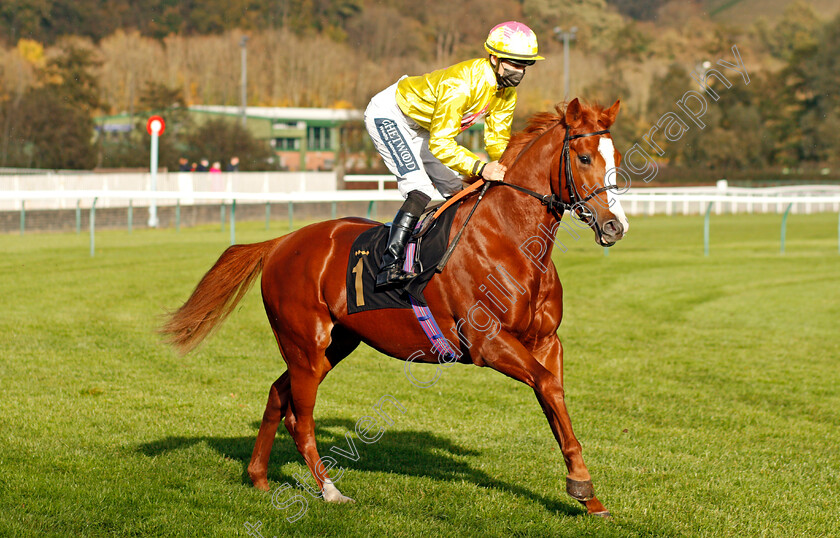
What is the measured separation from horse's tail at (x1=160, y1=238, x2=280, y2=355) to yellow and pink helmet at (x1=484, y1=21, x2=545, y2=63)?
5.91 feet

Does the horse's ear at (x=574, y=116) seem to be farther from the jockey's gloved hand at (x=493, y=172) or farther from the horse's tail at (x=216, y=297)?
the horse's tail at (x=216, y=297)

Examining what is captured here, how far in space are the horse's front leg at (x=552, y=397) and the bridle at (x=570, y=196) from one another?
2.12ft

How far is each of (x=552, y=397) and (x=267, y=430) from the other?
1.65 m

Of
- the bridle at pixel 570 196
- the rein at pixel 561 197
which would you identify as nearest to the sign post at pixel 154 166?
the rein at pixel 561 197

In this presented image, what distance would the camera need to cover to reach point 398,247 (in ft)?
14.9

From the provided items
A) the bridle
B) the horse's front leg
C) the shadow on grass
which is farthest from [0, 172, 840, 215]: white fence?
the horse's front leg

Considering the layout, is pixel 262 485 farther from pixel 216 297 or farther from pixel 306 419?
pixel 216 297

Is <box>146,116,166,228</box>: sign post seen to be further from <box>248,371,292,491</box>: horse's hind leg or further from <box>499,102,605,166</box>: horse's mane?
<box>499,102,605,166</box>: horse's mane

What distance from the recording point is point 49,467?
15.9ft

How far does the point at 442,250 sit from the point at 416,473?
1337 millimetres

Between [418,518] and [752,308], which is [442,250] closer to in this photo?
[418,518]

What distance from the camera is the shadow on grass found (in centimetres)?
491

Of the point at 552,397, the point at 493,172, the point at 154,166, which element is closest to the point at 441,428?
the point at 552,397

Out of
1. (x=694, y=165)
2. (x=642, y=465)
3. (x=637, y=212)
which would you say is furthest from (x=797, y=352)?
(x=694, y=165)
